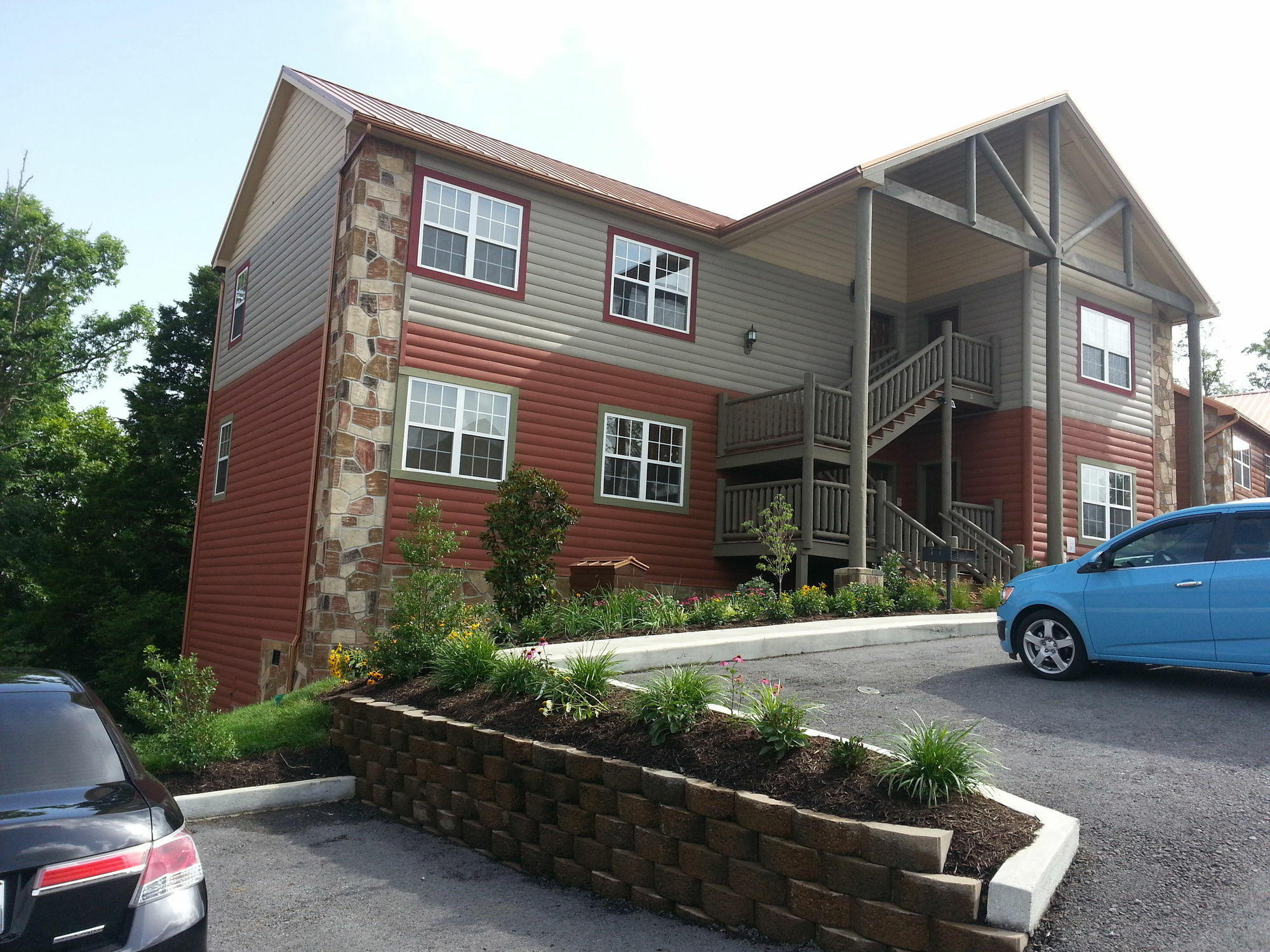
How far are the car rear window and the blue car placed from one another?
25.4ft

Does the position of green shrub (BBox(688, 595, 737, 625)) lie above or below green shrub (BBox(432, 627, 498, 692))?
above

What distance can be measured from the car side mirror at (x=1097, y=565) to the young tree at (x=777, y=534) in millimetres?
4698

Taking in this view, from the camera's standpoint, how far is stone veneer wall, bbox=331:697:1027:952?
462 centimetres

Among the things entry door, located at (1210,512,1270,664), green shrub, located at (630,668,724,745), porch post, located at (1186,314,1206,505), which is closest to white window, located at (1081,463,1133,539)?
porch post, located at (1186,314,1206,505)

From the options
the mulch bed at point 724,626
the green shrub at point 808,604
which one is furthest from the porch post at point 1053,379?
the green shrub at point 808,604

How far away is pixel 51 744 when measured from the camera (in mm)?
4199

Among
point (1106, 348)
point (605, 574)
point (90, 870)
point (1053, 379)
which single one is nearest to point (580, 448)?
point (605, 574)

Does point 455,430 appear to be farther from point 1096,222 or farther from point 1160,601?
point 1096,222

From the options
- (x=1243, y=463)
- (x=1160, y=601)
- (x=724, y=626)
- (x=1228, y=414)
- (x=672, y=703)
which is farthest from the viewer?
(x=1243, y=463)

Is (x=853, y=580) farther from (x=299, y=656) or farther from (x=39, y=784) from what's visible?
(x=39, y=784)

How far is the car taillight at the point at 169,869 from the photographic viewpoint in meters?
3.78

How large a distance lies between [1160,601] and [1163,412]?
52.3ft

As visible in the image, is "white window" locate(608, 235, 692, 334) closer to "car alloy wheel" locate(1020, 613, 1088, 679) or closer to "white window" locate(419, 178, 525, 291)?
"white window" locate(419, 178, 525, 291)

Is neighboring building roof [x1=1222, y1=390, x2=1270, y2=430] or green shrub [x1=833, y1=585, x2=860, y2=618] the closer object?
green shrub [x1=833, y1=585, x2=860, y2=618]
